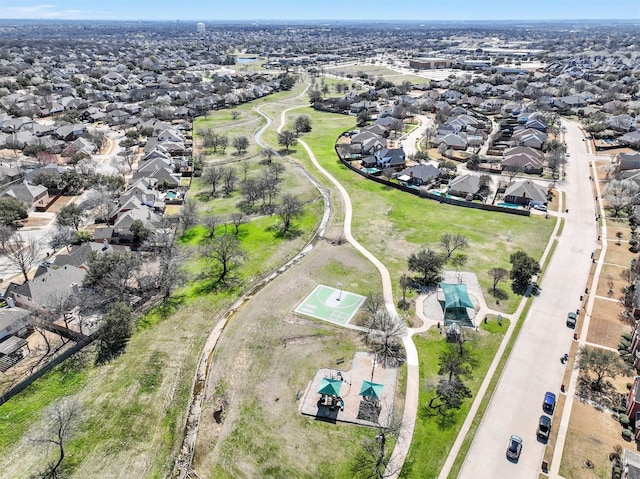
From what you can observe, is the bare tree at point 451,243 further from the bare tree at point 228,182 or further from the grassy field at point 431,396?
the bare tree at point 228,182

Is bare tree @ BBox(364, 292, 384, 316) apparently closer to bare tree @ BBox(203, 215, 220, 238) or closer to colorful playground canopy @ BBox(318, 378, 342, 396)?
colorful playground canopy @ BBox(318, 378, 342, 396)

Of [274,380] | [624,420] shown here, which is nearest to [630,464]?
[624,420]

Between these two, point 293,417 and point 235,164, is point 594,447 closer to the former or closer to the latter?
point 293,417

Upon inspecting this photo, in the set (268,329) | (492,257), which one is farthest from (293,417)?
(492,257)

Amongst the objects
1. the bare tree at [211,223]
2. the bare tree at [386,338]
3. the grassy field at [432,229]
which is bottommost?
the bare tree at [211,223]

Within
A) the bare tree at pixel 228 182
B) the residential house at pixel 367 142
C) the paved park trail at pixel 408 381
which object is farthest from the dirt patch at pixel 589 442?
the residential house at pixel 367 142
